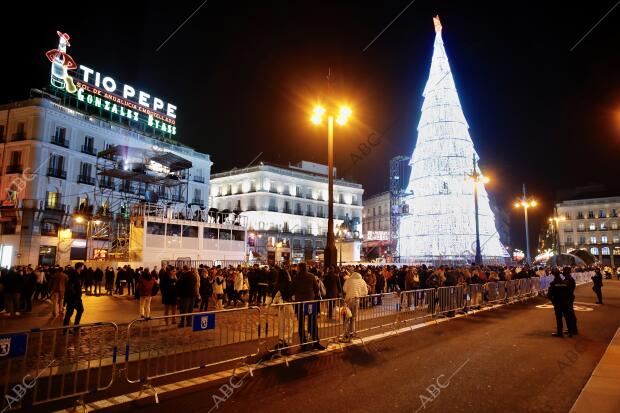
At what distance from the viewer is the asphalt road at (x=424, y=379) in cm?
573

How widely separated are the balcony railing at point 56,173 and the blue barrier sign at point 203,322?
123ft

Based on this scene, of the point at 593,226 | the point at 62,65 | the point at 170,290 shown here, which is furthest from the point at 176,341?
the point at 593,226

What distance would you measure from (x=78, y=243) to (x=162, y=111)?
1877cm

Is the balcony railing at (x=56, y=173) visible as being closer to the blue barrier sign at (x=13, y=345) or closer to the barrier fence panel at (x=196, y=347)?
the barrier fence panel at (x=196, y=347)

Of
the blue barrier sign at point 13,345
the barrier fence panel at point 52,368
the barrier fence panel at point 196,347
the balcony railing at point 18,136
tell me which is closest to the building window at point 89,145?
the balcony railing at point 18,136

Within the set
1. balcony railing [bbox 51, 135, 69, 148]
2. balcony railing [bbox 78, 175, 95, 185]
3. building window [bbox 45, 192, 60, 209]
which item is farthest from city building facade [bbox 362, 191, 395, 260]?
balcony railing [bbox 51, 135, 69, 148]

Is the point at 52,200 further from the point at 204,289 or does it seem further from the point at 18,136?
the point at 204,289

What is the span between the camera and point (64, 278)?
13305mm

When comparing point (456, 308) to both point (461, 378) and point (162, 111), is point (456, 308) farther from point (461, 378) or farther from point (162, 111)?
point (162, 111)

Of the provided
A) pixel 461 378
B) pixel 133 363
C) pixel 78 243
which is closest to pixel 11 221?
pixel 78 243

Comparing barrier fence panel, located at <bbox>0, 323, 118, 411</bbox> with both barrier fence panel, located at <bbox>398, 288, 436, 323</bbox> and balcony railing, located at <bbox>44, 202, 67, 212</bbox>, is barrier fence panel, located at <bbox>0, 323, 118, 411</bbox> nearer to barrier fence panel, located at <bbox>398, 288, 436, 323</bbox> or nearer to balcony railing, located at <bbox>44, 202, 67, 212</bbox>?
barrier fence panel, located at <bbox>398, 288, 436, 323</bbox>

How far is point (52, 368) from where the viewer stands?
6762 mm

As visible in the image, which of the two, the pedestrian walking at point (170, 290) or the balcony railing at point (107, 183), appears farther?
the balcony railing at point (107, 183)

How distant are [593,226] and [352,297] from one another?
294ft
